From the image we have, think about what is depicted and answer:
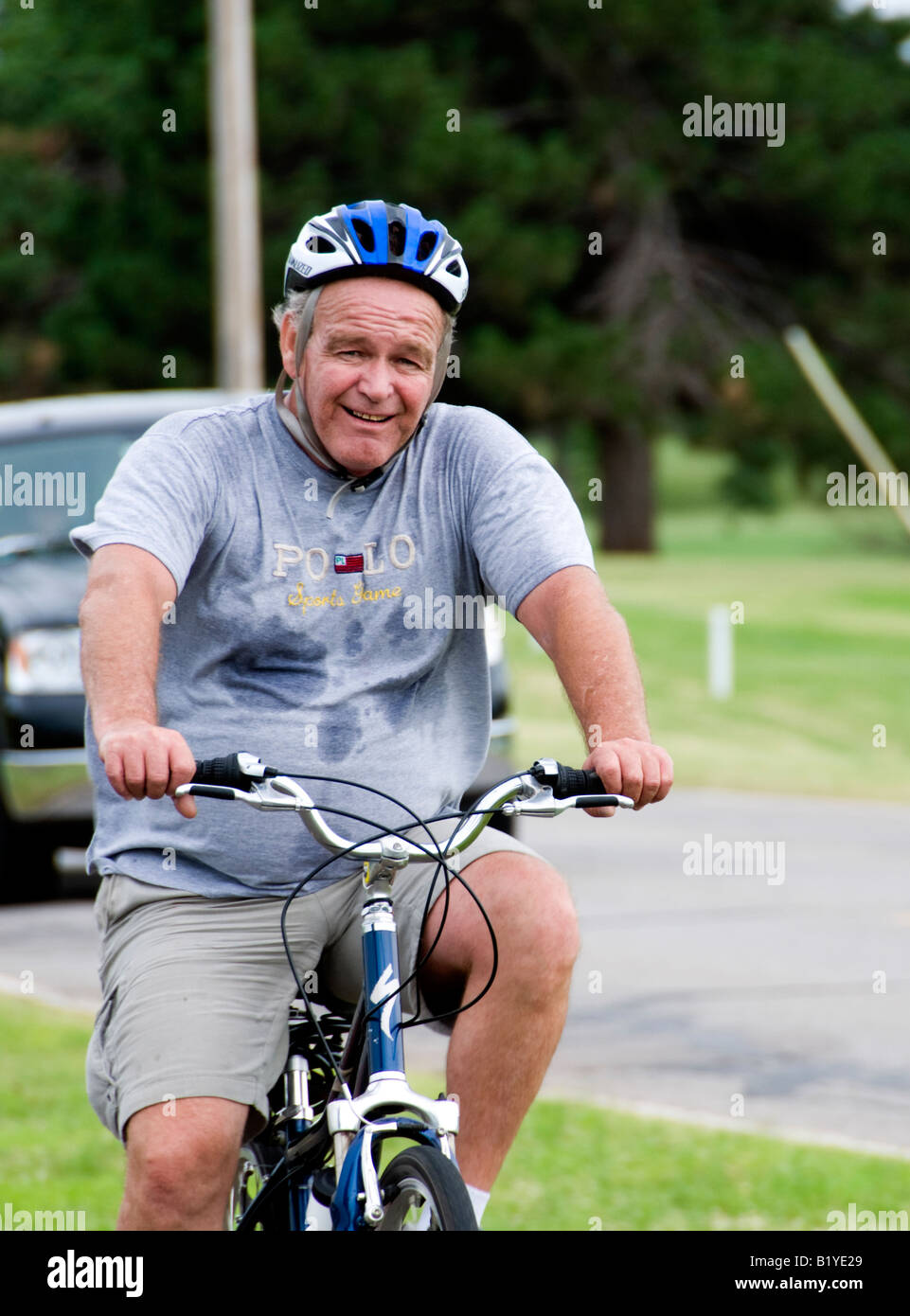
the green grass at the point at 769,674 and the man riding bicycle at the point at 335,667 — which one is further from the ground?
the man riding bicycle at the point at 335,667

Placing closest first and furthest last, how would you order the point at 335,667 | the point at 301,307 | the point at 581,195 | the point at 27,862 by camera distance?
the point at 335,667 → the point at 301,307 → the point at 27,862 → the point at 581,195

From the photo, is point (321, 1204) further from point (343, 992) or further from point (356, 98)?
point (356, 98)

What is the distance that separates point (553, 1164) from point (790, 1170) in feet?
1.91

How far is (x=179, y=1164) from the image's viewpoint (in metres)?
3.01

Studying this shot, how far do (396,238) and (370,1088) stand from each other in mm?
1294

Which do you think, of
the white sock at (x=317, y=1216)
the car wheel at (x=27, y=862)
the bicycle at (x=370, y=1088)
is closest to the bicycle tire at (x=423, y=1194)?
the bicycle at (x=370, y=1088)

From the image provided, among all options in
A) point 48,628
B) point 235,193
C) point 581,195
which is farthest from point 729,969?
point 581,195

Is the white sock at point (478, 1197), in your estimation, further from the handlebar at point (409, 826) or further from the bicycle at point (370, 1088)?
the handlebar at point (409, 826)

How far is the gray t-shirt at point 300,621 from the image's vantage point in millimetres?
3250

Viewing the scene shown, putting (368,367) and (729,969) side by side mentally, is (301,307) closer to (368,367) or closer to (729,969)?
(368,367)

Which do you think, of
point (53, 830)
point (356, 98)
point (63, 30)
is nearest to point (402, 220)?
point (53, 830)

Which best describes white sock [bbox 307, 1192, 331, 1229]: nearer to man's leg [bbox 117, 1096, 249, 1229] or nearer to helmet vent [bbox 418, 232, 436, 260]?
man's leg [bbox 117, 1096, 249, 1229]

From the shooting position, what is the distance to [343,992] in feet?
11.1

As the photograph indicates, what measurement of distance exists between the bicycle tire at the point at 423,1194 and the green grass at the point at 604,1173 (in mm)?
1923
